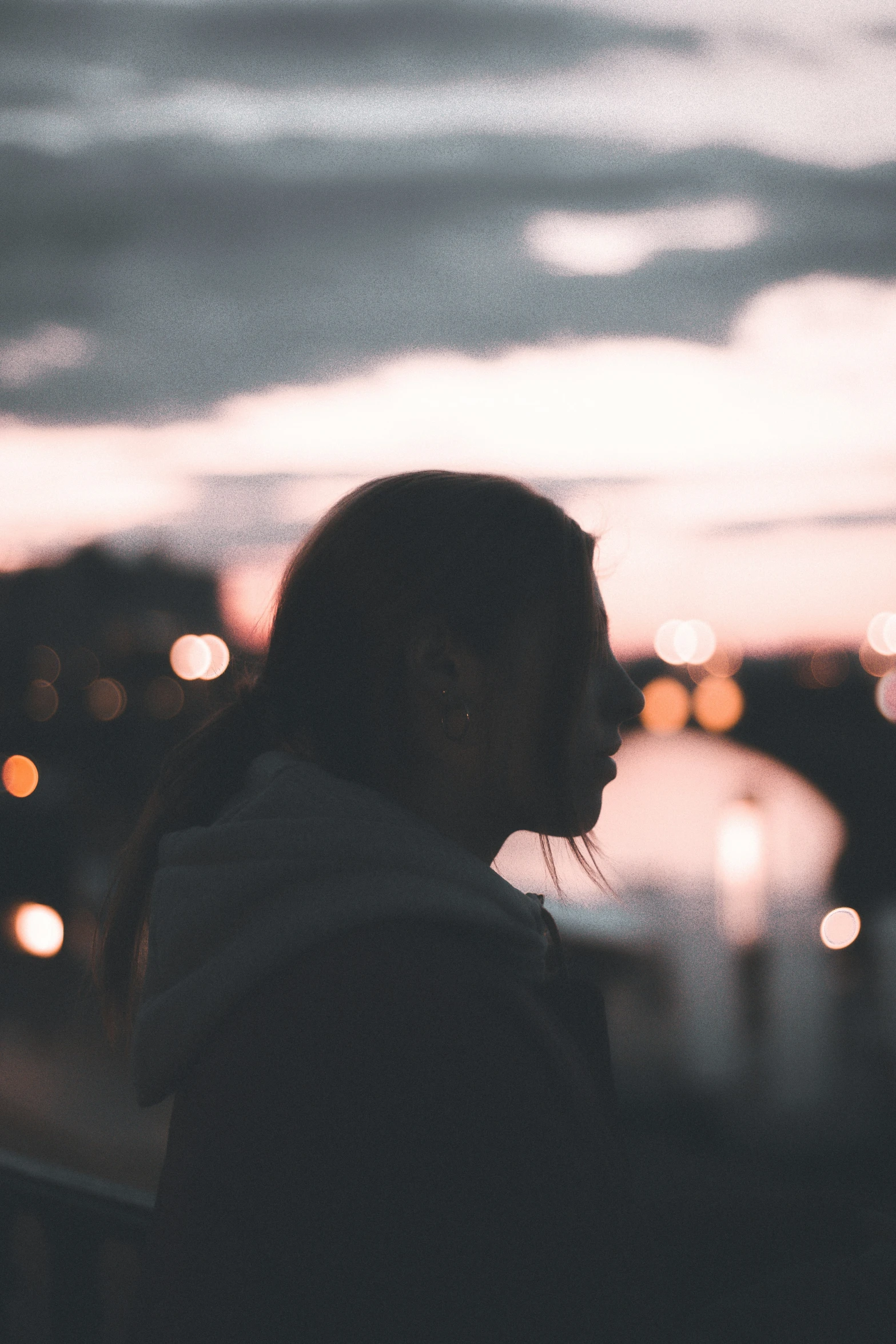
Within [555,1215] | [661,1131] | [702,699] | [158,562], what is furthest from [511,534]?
[158,562]

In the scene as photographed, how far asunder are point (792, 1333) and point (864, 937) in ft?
117

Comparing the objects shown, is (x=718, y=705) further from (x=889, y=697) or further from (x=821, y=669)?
(x=821, y=669)

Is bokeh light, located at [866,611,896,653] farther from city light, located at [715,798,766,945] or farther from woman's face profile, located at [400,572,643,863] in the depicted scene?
woman's face profile, located at [400,572,643,863]

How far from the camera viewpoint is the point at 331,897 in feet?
4.82

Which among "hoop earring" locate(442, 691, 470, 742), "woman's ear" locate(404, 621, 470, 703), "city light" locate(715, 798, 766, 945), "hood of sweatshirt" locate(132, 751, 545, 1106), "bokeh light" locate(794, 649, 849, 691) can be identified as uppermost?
"woman's ear" locate(404, 621, 470, 703)

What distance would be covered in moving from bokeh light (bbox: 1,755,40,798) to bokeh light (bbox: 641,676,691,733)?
2903 centimetres

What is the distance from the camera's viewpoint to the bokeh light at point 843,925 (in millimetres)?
41406

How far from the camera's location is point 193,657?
238 ft

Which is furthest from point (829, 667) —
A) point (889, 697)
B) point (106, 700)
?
point (106, 700)

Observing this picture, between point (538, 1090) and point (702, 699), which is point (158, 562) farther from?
point (538, 1090)

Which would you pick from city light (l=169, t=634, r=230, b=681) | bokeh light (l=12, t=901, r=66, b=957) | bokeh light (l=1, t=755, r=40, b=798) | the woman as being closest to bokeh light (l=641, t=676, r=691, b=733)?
city light (l=169, t=634, r=230, b=681)

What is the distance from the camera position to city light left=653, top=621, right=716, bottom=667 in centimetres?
9594

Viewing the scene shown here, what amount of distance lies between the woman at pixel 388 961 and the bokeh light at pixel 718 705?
A: 60243 mm

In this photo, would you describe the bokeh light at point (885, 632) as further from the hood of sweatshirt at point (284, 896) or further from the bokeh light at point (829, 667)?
the hood of sweatshirt at point (284, 896)
